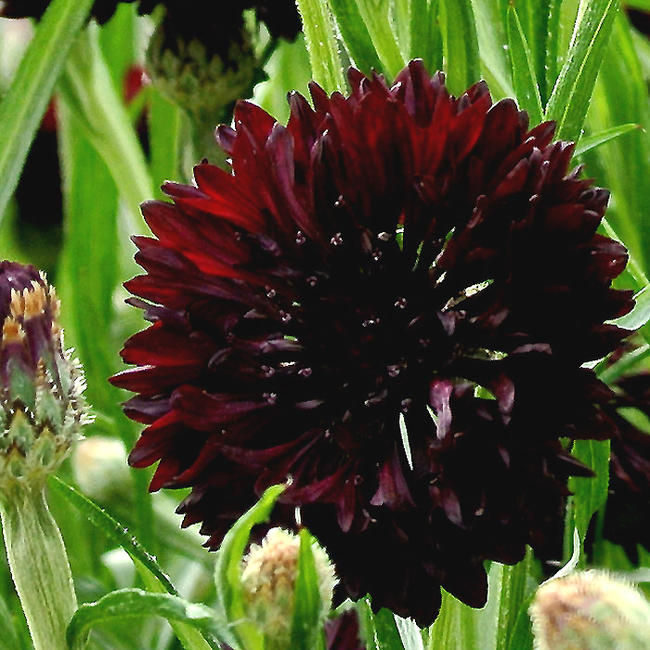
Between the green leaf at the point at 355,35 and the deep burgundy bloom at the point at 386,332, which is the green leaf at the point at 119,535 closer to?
the deep burgundy bloom at the point at 386,332

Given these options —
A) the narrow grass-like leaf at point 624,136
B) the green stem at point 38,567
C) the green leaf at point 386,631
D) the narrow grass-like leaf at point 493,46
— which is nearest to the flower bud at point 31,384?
the green stem at point 38,567

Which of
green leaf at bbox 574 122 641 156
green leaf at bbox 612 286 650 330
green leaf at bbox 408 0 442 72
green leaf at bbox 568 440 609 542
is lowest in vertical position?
green leaf at bbox 568 440 609 542

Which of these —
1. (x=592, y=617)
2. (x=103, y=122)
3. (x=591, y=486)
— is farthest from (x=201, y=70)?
(x=592, y=617)

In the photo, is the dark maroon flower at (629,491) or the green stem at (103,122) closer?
the dark maroon flower at (629,491)

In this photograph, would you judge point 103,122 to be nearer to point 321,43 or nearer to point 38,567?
point 321,43

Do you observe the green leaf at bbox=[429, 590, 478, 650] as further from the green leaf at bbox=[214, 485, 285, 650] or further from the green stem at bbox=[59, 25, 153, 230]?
the green stem at bbox=[59, 25, 153, 230]

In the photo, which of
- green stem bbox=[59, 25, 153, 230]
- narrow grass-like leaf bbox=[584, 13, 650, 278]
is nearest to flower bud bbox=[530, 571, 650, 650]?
narrow grass-like leaf bbox=[584, 13, 650, 278]

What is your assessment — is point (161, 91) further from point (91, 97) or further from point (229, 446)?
point (229, 446)
